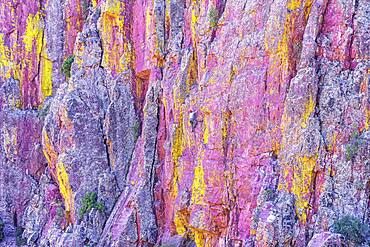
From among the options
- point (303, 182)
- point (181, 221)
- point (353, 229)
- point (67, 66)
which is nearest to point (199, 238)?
point (181, 221)

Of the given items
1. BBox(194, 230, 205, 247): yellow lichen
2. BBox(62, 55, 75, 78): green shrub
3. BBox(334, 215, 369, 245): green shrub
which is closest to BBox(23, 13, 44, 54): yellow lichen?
BBox(62, 55, 75, 78): green shrub

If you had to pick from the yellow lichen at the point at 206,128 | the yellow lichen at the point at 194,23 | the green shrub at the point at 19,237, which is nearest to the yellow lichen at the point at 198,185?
the yellow lichen at the point at 206,128

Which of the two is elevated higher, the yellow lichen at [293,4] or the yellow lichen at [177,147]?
the yellow lichen at [293,4]

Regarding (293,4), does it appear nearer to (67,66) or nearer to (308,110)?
(308,110)

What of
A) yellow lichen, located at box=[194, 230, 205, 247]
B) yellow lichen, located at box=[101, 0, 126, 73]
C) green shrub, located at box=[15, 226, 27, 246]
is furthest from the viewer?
→ green shrub, located at box=[15, 226, 27, 246]

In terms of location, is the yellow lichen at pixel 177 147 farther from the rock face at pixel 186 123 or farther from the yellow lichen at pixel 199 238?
the yellow lichen at pixel 199 238

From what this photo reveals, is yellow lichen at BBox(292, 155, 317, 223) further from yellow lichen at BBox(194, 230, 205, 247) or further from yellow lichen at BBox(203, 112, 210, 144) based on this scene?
yellow lichen at BBox(194, 230, 205, 247)
